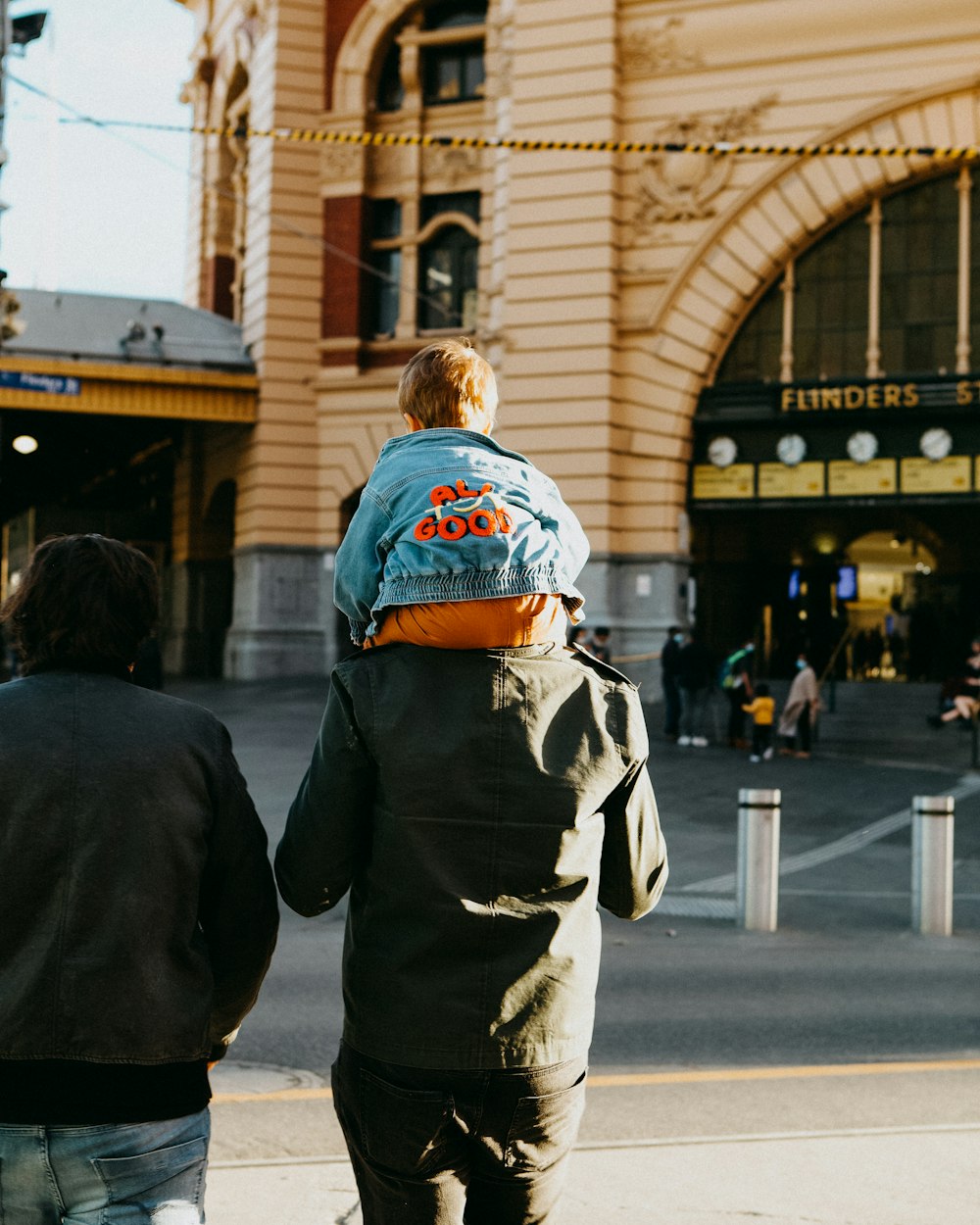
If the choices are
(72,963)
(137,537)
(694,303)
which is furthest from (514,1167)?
(137,537)

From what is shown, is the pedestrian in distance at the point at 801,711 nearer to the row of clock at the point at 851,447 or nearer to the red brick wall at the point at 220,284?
the row of clock at the point at 851,447

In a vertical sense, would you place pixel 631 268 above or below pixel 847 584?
above

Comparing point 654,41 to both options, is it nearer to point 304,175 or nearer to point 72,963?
point 304,175

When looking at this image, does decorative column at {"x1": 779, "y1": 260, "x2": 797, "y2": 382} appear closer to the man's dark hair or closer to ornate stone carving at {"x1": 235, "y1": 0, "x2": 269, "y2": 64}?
ornate stone carving at {"x1": 235, "y1": 0, "x2": 269, "y2": 64}

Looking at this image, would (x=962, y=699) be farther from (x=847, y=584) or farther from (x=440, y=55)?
(x=440, y=55)

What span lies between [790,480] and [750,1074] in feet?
67.0

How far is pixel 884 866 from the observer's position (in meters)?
12.0

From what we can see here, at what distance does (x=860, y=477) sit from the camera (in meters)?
24.8

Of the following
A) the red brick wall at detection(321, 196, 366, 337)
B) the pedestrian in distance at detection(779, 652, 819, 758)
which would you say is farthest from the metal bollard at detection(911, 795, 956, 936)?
the red brick wall at detection(321, 196, 366, 337)

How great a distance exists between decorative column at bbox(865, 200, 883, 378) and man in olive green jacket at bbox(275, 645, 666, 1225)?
77.4ft

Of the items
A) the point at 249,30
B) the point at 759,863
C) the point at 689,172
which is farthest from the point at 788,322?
the point at 759,863

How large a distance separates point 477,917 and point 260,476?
27.1 m

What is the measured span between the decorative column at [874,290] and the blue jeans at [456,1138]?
23.7m

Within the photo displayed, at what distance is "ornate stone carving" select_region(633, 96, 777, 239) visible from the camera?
2477cm
